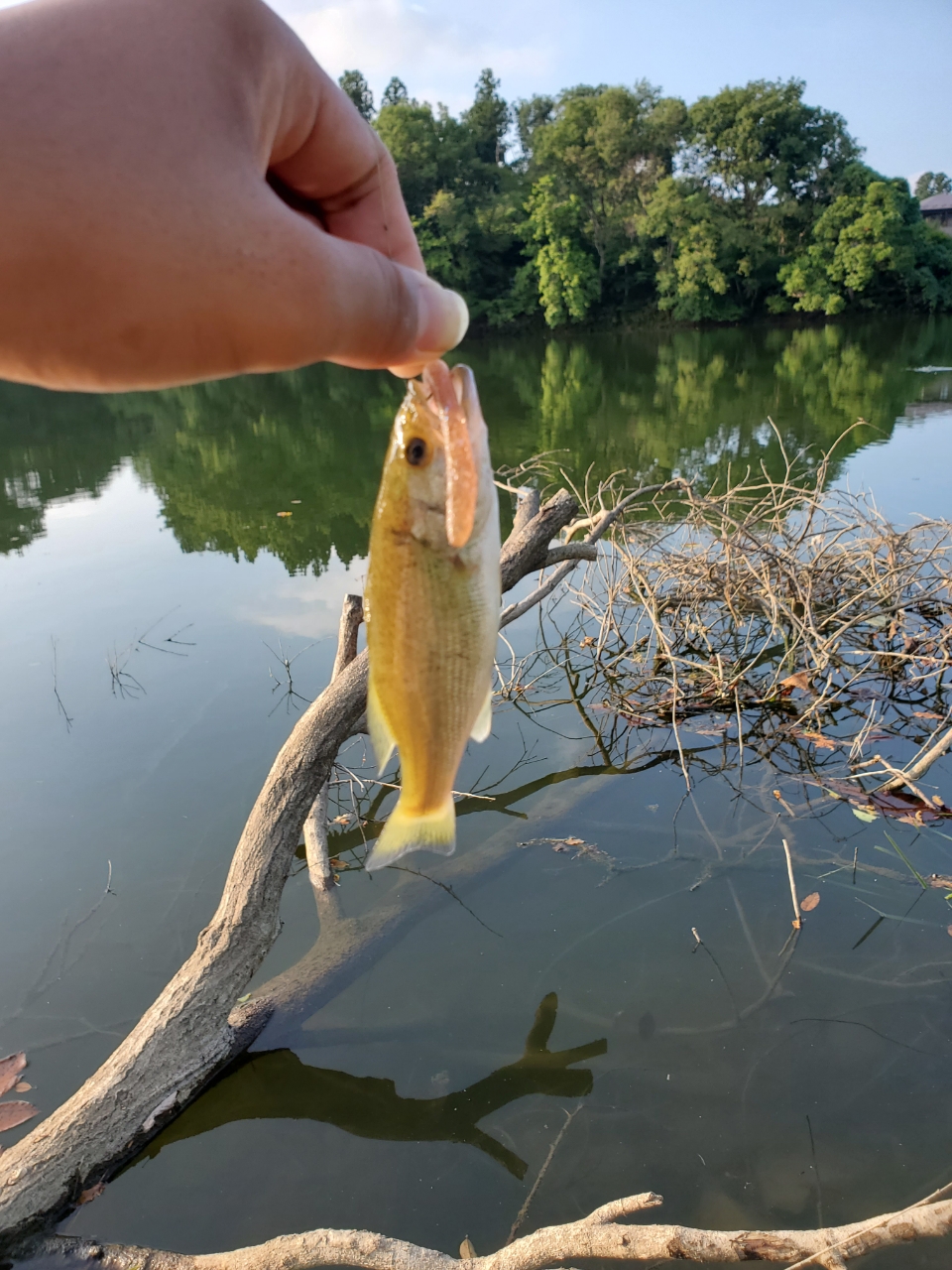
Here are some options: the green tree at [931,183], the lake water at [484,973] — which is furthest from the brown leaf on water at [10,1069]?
the green tree at [931,183]

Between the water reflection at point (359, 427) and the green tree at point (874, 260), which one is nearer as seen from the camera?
the water reflection at point (359, 427)

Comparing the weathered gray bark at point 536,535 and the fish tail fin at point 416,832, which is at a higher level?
the weathered gray bark at point 536,535

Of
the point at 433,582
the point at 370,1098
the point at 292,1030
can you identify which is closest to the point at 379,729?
the point at 433,582

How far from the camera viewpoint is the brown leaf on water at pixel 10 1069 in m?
3.43

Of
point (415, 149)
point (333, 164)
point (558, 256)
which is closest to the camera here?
point (333, 164)

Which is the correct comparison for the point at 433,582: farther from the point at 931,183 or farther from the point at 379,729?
the point at 931,183

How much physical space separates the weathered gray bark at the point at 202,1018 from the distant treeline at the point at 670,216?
39.1m

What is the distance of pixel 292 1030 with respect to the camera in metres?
3.71

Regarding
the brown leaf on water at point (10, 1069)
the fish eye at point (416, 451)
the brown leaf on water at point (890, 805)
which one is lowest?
the brown leaf on water at point (10, 1069)

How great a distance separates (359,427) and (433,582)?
19.5m

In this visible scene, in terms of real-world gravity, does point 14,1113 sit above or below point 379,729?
below

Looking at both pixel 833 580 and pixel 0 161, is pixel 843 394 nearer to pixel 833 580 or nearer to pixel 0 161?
pixel 833 580

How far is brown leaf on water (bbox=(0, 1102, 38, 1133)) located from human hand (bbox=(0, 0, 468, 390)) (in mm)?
3557

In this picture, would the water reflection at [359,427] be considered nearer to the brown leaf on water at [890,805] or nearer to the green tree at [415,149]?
the brown leaf on water at [890,805]
